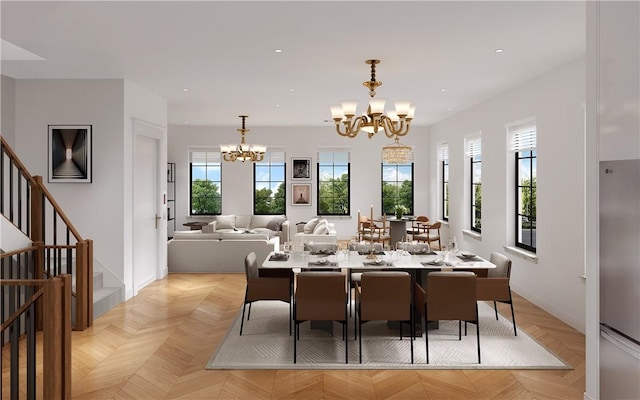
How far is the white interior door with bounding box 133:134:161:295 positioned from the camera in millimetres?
6879

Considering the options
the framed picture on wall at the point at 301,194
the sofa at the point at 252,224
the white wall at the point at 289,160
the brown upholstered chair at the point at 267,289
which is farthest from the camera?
the framed picture on wall at the point at 301,194

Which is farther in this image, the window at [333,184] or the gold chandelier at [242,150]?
the window at [333,184]

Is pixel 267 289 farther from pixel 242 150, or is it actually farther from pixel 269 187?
pixel 269 187

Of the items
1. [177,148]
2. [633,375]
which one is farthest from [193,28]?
[177,148]

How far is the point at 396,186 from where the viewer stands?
40.6ft

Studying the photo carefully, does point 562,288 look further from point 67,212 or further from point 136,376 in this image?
point 67,212

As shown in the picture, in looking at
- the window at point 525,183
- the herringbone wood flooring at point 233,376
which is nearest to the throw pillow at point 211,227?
the herringbone wood flooring at point 233,376

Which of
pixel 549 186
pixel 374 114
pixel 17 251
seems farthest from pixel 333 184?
pixel 17 251

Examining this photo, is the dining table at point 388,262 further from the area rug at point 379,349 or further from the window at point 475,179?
the window at point 475,179

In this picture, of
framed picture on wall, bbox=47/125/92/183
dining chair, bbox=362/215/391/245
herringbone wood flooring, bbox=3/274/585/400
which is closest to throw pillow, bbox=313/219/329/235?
dining chair, bbox=362/215/391/245

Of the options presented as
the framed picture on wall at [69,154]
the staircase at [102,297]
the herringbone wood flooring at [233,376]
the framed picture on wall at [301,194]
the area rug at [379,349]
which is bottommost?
the herringbone wood flooring at [233,376]

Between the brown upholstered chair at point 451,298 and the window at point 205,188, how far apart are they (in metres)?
8.95

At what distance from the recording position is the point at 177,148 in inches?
479

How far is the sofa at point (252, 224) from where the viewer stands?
11.2 metres
